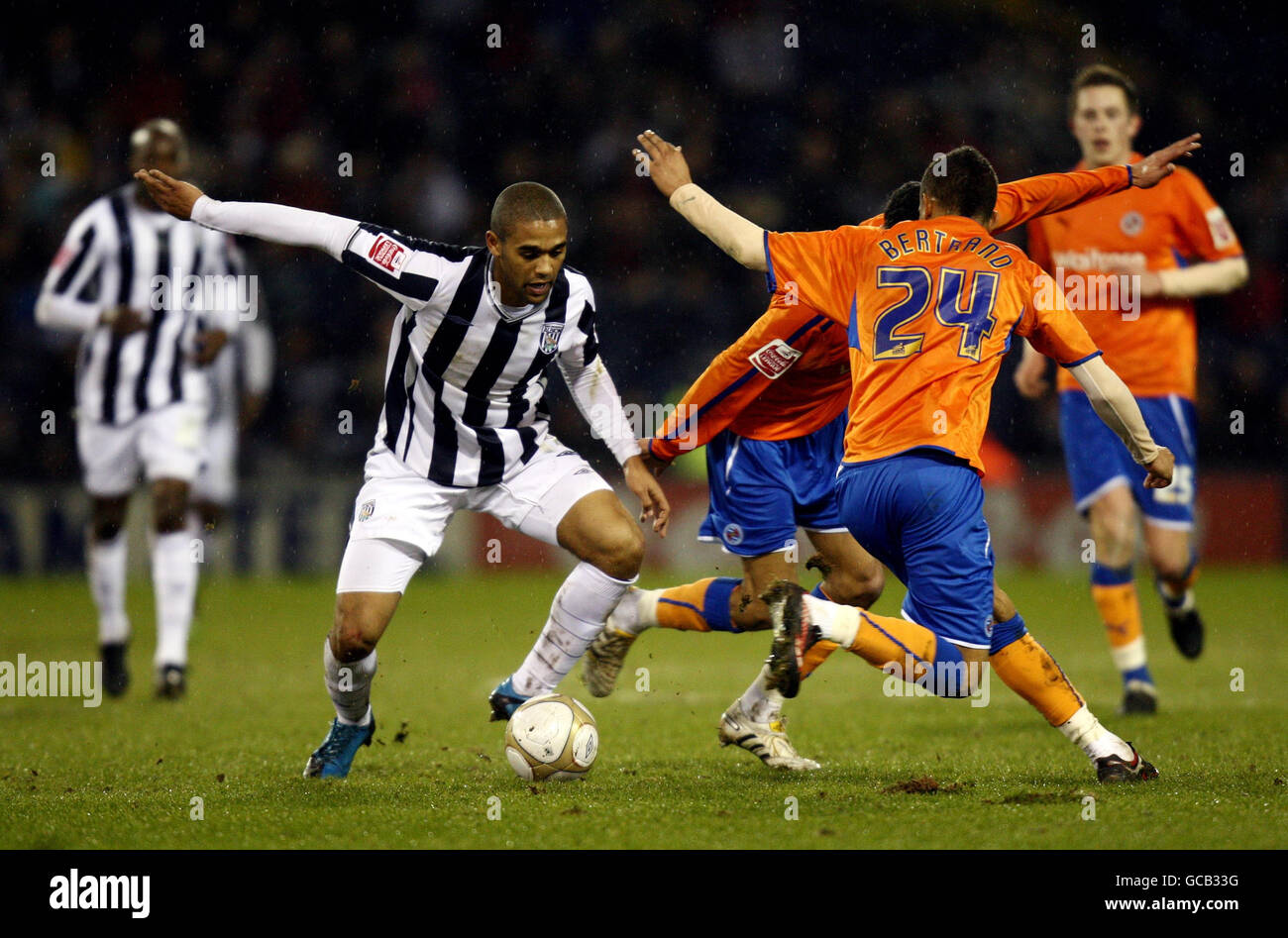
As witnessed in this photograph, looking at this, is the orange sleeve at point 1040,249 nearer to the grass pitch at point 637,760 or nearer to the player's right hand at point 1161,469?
the grass pitch at point 637,760

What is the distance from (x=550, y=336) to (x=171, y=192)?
51.3 inches

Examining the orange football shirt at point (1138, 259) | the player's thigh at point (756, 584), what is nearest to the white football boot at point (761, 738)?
the player's thigh at point (756, 584)

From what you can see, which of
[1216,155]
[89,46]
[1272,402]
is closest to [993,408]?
[1272,402]

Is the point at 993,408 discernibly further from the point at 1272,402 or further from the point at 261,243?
the point at 261,243

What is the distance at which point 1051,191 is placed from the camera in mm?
5199

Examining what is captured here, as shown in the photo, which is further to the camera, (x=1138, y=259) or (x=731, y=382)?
(x=1138, y=259)

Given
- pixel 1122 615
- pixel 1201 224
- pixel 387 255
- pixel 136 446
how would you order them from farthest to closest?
pixel 136 446 < pixel 1201 224 < pixel 1122 615 < pixel 387 255

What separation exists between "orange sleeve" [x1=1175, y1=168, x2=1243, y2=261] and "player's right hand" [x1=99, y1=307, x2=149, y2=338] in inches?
191

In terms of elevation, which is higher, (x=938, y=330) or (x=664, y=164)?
(x=664, y=164)

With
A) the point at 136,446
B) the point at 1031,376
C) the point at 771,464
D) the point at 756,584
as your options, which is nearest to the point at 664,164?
the point at 771,464

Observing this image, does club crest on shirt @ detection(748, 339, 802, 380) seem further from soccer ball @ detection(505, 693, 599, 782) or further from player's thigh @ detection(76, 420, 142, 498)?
player's thigh @ detection(76, 420, 142, 498)

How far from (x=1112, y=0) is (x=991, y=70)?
1.69 meters

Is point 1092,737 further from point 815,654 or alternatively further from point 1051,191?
point 1051,191

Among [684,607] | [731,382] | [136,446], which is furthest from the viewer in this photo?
[136,446]
